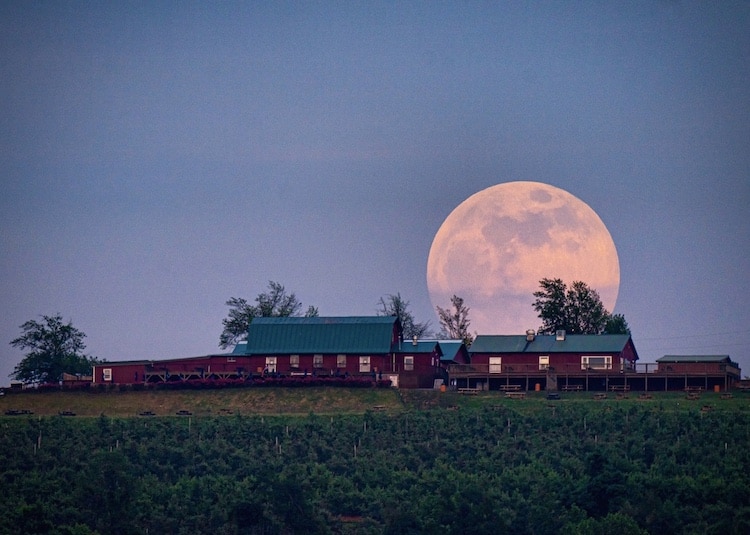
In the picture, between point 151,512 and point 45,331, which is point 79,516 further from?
point 45,331

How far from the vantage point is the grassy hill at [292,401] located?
373 feet

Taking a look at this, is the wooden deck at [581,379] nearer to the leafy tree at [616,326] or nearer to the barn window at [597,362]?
the barn window at [597,362]

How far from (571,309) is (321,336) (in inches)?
994

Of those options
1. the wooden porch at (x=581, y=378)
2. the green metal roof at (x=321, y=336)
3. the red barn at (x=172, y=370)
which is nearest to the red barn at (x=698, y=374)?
the wooden porch at (x=581, y=378)

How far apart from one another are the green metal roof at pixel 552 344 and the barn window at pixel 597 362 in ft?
1.79

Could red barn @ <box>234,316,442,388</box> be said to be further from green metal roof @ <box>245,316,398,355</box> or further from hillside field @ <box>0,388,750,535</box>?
hillside field @ <box>0,388,750,535</box>

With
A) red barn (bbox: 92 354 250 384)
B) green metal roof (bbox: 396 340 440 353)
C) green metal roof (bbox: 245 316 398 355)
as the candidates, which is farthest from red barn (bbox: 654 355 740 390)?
red barn (bbox: 92 354 250 384)

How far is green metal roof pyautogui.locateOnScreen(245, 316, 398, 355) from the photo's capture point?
4941 inches

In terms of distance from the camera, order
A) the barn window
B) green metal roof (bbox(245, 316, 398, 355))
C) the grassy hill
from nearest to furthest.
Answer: the grassy hill, the barn window, green metal roof (bbox(245, 316, 398, 355))

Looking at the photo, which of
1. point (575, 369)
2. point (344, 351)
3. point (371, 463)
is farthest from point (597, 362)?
point (371, 463)

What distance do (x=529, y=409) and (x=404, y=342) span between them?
721 inches

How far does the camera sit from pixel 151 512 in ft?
311

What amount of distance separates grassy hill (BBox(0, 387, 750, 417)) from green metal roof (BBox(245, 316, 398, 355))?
6647 mm

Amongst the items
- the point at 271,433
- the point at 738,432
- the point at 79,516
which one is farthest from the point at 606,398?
the point at 79,516
